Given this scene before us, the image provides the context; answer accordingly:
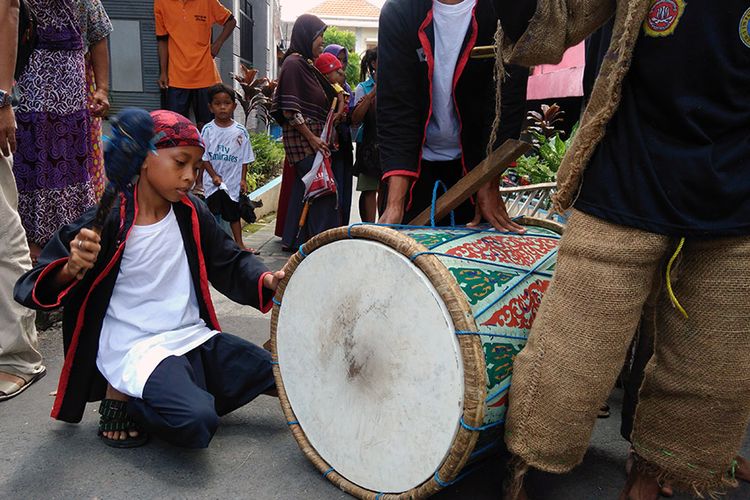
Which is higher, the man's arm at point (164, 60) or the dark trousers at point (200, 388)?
the man's arm at point (164, 60)

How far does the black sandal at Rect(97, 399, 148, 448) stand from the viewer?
7.22 ft

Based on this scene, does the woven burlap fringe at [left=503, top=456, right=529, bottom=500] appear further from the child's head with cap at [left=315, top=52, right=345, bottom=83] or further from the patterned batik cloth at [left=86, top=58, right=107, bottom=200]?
the child's head with cap at [left=315, top=52, right=345, bottom=83]

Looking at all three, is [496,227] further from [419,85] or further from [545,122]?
[545,122]

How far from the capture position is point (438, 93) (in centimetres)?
232

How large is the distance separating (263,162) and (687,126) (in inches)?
294

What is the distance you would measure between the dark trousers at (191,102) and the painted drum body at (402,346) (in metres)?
4.06

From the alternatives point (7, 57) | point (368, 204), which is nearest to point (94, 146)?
point (7, 57)

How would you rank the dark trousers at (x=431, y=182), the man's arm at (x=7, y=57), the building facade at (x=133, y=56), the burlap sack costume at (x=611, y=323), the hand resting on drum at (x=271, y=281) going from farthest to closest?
the building facade at (x=133, y=56), the dark trousers at (x=431, y=182), the man's arm at (x=7, y=57), the hand resting on drum at (x=271, y=281), the burlap sack costume at (x=611, y=323)

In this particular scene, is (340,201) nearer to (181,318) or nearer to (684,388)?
(181,318)

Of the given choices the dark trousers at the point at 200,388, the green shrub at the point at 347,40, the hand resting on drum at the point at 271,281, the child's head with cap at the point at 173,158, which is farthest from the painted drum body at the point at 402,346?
the green shrub at the point at 347,40

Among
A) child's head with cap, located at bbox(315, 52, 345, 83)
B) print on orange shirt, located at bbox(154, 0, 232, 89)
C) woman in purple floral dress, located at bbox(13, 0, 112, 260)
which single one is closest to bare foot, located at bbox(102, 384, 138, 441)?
woman in purple floral dress, located at bbox(13, 0, 112, 260)

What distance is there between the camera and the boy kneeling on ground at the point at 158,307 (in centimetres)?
206

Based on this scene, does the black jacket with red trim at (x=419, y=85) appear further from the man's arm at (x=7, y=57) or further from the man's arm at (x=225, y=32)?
the man's arm at (x=225, y=32)

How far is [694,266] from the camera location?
164 cm
